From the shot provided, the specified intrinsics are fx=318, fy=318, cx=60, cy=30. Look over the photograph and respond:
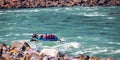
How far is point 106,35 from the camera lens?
2068 inches

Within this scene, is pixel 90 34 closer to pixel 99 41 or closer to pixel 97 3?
pixel 99 41

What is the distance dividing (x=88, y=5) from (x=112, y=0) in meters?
10.00

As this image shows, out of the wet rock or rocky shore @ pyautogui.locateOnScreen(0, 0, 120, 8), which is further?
rocky shore @ pyautogui.locateOnScreen(0, 0, 120, 8)

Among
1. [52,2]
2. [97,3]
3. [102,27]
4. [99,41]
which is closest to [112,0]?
[97,3]

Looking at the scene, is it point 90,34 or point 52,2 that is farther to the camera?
point 52,2

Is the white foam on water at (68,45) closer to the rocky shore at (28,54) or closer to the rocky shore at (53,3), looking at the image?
the rocky shore at (28,54)

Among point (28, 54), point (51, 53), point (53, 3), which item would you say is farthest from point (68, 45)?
point (53, 3)

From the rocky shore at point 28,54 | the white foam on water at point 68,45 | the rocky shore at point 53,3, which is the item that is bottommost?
the rocky shore at point 53,3

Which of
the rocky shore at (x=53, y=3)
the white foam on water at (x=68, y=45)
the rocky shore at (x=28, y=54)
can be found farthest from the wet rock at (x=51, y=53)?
the rocky shore at (x=53, y=3)

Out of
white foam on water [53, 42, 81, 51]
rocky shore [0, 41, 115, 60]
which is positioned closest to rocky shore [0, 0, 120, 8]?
white foam on water [53, 42, 81, 51]

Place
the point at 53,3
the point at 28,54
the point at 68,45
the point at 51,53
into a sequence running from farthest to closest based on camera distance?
1. the point at 53,3
2. the point at 68,45
3. the point at 51,53
4. the point at 28,54

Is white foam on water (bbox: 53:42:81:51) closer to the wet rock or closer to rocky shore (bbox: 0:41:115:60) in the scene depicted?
rocky shore (bbox: 0:41:115:60)

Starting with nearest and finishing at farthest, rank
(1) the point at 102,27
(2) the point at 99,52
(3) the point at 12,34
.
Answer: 1. (2) the point at 99,52
2. (3) the point at 12,34
3. (1) the point at 102,27

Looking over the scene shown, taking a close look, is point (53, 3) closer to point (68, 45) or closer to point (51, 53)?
point (68, 45)
